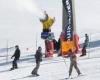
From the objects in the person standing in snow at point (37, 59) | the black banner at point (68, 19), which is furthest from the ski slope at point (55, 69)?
the black banner at point (68, 19)

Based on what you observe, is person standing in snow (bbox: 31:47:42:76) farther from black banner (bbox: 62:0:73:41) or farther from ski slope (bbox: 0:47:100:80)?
black banner (bbox: 62:0:73:41)

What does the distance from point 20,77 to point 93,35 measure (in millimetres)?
15927

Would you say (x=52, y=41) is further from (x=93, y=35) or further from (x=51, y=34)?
(x=93, y=35)

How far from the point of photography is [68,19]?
3123cm

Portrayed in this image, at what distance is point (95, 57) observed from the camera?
35562 mm

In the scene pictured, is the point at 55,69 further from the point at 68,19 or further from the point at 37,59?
the point at 68,19

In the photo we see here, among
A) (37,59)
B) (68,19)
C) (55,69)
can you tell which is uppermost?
(68,19)

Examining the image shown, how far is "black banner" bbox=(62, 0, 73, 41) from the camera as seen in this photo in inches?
1229

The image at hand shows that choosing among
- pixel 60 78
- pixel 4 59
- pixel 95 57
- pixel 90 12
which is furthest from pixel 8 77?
pixel 90 12

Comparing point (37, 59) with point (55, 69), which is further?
point (55, 69)

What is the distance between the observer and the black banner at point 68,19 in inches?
1229

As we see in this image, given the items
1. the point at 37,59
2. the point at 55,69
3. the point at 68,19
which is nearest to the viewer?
the point at 37,59

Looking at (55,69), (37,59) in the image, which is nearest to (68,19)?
(37,59)

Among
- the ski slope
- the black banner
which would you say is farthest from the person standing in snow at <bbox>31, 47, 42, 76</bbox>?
the black banner
